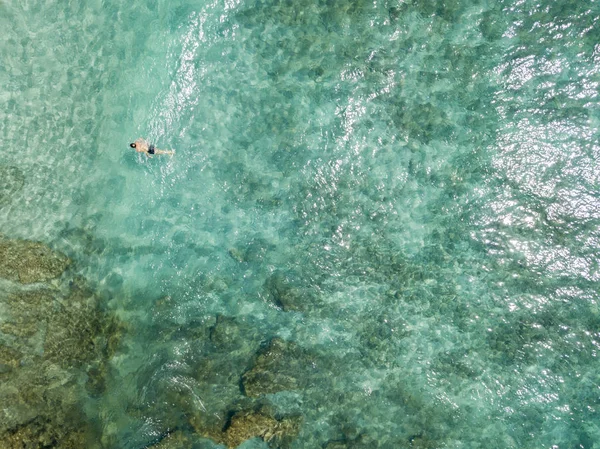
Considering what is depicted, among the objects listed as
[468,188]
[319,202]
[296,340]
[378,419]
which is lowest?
[378,419]

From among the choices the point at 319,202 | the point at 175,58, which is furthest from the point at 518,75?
the point at 175,58

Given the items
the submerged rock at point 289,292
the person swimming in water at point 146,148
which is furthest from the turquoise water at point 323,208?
the person swimming in water at point 146,148

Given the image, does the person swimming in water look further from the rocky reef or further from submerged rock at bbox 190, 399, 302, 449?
submerged rock at bbox 190, 399, 302, 449

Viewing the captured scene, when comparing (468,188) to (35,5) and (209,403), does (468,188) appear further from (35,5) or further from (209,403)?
(35,5)

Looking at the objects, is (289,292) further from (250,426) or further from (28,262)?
(28,262)

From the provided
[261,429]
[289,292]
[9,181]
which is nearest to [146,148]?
[9,181]

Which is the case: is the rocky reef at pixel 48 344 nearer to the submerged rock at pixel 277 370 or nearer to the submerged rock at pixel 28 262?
the submerged rock at pixel 28 262
